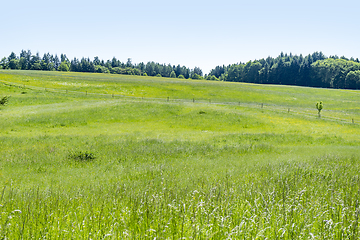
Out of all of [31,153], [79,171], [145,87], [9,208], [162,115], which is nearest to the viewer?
[9,208]

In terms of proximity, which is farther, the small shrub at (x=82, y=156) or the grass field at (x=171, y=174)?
the small shrub at (x=82, y=156)

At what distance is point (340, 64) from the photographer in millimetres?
179625

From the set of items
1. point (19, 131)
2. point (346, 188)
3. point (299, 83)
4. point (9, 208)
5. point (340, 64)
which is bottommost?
point (19, 131)

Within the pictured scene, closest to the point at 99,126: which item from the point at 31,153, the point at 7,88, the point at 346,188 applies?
the point at 31,153

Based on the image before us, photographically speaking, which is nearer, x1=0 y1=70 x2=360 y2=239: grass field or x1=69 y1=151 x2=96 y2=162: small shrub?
x1=0 y1=70 x2=360 y2=239: grass field

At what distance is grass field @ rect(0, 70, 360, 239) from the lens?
186 inches

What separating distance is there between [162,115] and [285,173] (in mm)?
40722

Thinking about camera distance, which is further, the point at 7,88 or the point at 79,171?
the point at 7,88

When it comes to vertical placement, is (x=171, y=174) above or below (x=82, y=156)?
above

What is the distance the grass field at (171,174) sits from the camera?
4.72m

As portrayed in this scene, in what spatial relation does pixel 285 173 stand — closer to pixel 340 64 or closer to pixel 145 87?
pixel 145 87

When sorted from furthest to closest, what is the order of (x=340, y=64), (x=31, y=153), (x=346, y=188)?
(x=340, y=64) → (x=31, y=153) → (x=346, y=188)

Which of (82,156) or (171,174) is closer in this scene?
(171,174)

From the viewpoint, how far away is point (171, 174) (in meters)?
11.6
